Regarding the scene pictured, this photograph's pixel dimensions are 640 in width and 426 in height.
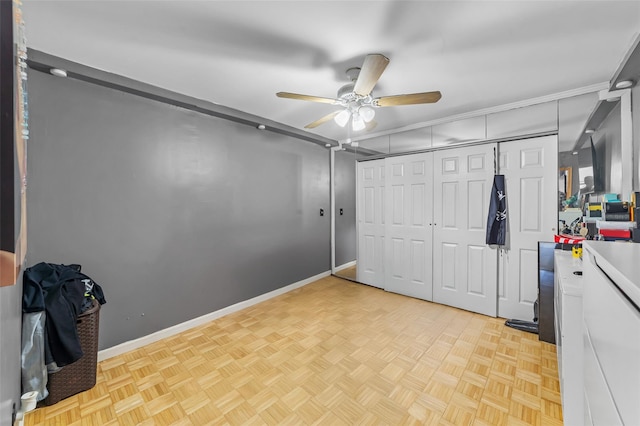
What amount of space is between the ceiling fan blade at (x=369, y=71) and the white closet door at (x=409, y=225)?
1.92 meters

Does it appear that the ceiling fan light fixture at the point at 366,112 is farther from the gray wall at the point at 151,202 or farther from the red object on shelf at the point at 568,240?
the red object on shelf at the point at 568,240

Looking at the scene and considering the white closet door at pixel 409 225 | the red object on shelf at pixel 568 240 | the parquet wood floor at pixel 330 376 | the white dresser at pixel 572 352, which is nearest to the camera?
the white dresser at pixel 572 352

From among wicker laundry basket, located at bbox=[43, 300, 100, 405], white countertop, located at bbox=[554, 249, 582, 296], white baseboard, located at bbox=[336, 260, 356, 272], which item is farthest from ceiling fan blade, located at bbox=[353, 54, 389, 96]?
white baseboard, located at bbox=[336, 260, 356, 272]

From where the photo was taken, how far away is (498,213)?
296 centimetres

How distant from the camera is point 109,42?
187 centimetres

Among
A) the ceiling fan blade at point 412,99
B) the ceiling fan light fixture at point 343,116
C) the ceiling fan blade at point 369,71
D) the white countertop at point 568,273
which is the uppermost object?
the ceiling fan blade at point 369,71

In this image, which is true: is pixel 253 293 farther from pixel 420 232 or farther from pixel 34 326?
pixel 420 232

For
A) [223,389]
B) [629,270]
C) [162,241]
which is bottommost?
[223,389]

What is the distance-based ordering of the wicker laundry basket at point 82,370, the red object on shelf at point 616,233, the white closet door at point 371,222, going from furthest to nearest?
the white closet door at point 371,222, the red object on shelf at point 616,233, the wicker laundry basket at point 82,370

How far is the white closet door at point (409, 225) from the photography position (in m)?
3.56

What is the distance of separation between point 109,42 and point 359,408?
305 cm

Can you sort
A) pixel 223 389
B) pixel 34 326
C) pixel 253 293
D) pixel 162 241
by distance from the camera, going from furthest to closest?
1. pixel 253 293
2. pixel 162 241
3. pixel 223 389
4. pixel 34 326

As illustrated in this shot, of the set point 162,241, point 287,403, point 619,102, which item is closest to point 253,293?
point 162,241

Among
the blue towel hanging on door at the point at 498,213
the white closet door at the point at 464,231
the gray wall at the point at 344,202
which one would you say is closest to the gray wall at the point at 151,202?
the gray wall at the point at 344,202
